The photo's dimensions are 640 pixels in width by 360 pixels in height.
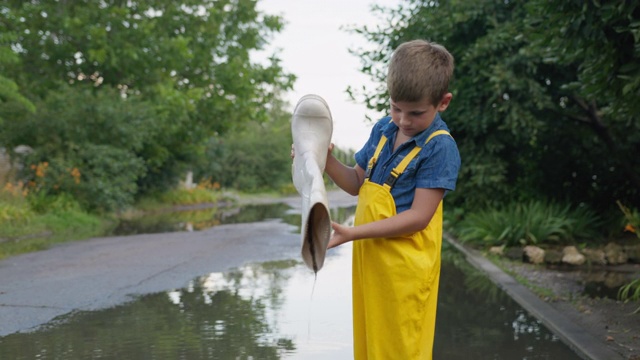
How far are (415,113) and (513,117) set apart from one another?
1067cm

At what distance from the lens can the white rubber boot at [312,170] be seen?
8.61 feet

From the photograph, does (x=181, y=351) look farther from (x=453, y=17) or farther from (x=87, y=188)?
(x=87, y=188)

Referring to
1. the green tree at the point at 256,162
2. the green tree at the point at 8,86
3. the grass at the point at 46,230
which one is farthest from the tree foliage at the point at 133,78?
the green tree at the point at 256,162

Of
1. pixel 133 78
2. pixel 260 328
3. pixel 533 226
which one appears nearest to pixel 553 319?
pixel 260 328

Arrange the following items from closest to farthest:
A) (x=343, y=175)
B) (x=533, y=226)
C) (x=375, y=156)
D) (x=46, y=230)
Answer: (x=375, y=156), (x=343, y=175), (x=533, y=226), (x=46, y=230)

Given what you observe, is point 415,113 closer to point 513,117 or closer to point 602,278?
point 602,278

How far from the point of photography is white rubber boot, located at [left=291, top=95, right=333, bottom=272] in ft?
8.61

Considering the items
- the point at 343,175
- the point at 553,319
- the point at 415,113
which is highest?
the point at 415,113

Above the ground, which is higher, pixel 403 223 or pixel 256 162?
pixel 256 162

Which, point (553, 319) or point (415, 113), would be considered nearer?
point (415, 113)

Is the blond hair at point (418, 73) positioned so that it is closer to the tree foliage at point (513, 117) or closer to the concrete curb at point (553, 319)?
the concrete curb at point (553, 319)

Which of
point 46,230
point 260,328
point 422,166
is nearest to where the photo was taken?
point 422,166

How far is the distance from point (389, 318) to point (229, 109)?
2882 cm

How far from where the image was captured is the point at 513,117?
13.2 metres
